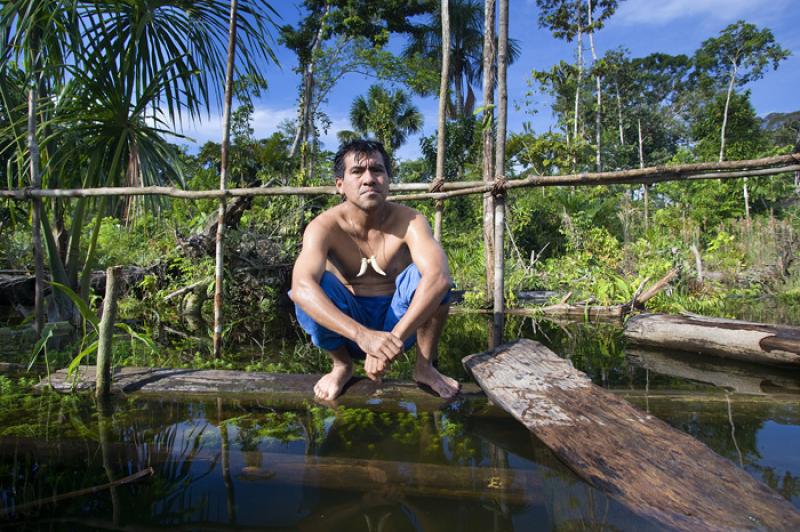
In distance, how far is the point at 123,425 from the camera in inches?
79.4

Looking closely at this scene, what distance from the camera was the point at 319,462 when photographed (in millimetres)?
1623

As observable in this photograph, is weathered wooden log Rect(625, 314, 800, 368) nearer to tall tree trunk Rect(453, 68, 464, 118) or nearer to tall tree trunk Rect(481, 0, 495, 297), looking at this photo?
tall tree trunk Rect(481, 0, 495, 297)

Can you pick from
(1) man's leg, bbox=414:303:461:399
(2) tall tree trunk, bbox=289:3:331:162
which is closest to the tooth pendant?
Result: (1) man's leg, bbox=414:303:461:399

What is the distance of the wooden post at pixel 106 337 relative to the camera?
7.16 feet

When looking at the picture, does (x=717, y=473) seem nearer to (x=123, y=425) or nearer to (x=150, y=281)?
(x=123, y=425)

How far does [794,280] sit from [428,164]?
39.2ft

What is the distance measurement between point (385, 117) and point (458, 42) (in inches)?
212

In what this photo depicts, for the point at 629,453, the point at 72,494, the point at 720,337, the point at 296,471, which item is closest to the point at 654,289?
the point at 720,337

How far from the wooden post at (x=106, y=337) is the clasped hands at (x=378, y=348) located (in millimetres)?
1248

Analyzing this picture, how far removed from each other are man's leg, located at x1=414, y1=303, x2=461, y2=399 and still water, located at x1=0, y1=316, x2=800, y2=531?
12cm

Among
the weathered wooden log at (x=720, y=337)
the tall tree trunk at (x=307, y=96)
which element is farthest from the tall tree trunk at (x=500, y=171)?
the tall tree trunk at (x=307, y=96)

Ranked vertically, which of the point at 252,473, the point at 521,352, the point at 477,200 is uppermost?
the point at 477,200

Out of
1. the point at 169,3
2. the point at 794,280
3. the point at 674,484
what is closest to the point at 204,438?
the point at 674,484

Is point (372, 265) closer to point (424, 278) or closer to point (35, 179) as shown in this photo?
point (424, 278)
